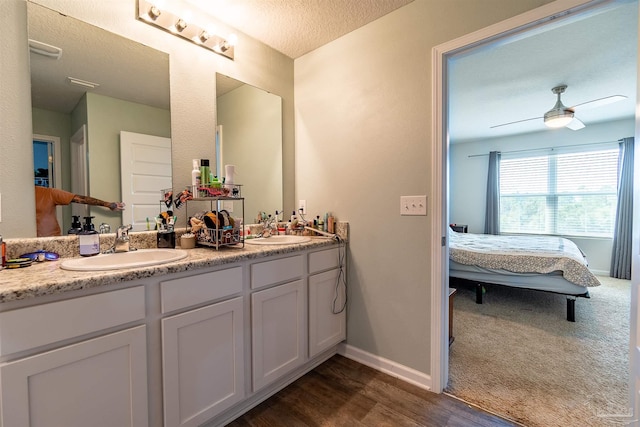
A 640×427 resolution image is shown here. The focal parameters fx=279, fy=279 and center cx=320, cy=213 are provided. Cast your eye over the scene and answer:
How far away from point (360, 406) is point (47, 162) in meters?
2.01

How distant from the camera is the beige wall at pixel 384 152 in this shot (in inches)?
65.9

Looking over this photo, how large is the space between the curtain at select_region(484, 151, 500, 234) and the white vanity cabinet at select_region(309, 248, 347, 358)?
4513 mm

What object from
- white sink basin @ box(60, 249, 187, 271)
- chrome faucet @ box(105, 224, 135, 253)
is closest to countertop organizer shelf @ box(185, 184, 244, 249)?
white sink basin @ box(60, 249, 187, 271)

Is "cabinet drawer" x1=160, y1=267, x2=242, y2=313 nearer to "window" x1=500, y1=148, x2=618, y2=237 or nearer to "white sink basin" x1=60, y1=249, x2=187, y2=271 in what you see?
"white sink basin" x1=60, y1=249, x2=187, y2=271

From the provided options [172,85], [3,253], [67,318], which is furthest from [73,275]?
[172,85]

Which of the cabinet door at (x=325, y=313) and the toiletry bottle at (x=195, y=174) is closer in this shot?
the toiletry bottle at (x=195, y=174)

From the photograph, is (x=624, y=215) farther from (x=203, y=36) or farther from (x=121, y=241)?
(x=121, y=241)

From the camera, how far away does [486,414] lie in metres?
1.49

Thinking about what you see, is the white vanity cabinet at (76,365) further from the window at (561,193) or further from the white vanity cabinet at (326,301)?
the window at (561,193)

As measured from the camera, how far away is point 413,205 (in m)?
1.74

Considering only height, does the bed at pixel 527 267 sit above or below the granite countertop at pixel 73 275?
below

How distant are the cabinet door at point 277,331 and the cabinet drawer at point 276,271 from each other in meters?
0.04

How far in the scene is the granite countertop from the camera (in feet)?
2.74

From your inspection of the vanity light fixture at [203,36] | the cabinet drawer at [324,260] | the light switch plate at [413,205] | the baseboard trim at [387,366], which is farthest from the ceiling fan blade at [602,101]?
the vanity light fixture at [203,36]
